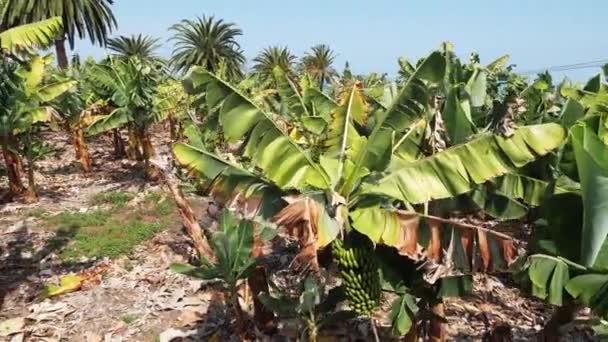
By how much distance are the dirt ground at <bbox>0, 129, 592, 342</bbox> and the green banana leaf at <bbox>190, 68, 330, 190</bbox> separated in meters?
3.08

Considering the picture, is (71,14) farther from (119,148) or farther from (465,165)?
(465,165)

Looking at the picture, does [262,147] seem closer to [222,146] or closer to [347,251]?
[347,251]

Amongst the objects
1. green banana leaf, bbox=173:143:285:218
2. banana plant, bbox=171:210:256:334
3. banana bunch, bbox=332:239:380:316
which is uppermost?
green banana leaf, bbox=173:143:285:218

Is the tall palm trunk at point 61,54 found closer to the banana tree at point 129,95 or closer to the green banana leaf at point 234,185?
the banana tree at point 129,95

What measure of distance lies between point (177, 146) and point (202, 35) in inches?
1338

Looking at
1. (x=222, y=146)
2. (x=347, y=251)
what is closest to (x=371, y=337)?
(x=347, y=251)

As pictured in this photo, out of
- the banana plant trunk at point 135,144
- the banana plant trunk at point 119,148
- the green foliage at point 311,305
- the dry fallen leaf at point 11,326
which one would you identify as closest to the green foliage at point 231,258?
the green foliage at point 311,305

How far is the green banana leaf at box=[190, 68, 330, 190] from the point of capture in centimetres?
466

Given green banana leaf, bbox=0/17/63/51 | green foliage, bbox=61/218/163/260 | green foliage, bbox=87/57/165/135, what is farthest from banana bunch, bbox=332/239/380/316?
green foliage, bbox=87/57/165/135

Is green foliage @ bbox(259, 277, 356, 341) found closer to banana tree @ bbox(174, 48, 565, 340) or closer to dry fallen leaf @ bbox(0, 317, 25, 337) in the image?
banana tree @ bbox(174, 48, 565, 340)

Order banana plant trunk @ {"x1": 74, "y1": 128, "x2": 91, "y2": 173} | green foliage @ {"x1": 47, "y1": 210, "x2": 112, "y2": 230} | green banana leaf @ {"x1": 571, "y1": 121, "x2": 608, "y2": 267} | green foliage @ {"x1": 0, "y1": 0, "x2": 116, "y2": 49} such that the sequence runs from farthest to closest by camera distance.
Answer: green foliage @ {"x1": 0, "y1": 0, "x2": 116, "y2": 49} → banana plant trunk @ {"x1": 74, "y1": 128, "x2": 91, "y2": 173} → green foliage @ {"x1": 47, "y1": 210, "x2": 112, "y2": 230} → green banana leaf @ {"x1": 571, "y1": 121, "x2": 608, "y2": 267}

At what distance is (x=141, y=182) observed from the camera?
1561 cm

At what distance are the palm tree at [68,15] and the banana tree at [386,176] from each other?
89.0 ft

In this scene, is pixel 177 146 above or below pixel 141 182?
below
